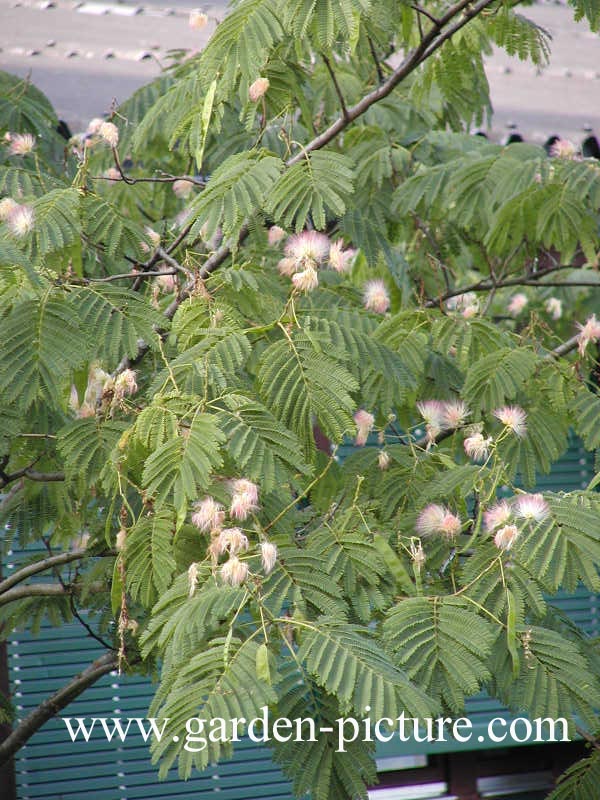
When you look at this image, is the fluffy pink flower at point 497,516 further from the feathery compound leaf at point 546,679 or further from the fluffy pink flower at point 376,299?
the fluffy pink flower at point 376,299

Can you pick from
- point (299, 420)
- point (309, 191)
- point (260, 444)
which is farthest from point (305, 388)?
point (309, 191)

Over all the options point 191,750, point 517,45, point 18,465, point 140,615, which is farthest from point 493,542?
point 517,45

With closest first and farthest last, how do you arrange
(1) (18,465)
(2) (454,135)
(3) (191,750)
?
(3) (191,750) < (1) (18,465) < (2) (454,135)

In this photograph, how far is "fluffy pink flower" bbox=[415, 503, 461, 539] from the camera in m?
2.66

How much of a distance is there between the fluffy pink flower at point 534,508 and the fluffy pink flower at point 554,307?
3249 mm

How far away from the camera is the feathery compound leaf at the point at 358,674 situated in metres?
2.08

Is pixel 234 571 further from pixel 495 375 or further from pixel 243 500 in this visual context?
pixel 495 375

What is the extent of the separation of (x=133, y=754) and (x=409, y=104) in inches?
Result: 133

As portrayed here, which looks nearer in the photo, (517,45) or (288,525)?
(288,525)

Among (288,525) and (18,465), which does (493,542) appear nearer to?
(288,525)

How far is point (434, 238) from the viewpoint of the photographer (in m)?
4.49

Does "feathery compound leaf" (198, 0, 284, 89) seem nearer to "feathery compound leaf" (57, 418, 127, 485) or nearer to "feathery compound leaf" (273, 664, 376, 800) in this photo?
"feathery compound leaf" (57, 418, 127, 485)

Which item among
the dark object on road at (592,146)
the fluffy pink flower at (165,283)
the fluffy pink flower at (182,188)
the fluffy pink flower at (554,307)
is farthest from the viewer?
the dark object on road at (592,146)

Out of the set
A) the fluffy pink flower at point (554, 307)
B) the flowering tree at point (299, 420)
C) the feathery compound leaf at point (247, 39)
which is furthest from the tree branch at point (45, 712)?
the fluffy pink flower at point (554, 307)
